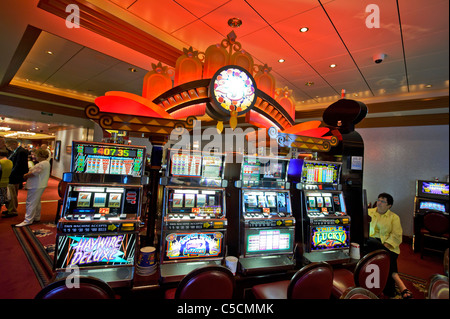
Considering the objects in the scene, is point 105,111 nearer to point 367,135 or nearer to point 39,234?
point 39,234

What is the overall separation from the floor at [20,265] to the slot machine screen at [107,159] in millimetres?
1671

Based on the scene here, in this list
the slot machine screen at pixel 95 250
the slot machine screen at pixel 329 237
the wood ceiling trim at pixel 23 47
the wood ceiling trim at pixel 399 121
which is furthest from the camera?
the wood ceiling trim at pixel 399 121

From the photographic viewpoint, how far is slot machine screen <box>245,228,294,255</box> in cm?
325

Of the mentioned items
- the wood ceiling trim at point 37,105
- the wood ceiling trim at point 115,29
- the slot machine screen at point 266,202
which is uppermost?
the wood ceiling trim at point 115,29

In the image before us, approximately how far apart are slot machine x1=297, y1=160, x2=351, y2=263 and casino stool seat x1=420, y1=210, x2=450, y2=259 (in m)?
2.20

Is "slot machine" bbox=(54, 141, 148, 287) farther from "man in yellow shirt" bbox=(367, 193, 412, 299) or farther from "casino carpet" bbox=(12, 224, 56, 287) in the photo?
"man in yellow shirt" bbox=(367, 193, 412, 299)

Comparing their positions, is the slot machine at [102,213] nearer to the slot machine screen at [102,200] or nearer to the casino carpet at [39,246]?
the slot machine screen at [102,200]

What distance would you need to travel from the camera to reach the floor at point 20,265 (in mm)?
2836

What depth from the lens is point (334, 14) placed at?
127 inches

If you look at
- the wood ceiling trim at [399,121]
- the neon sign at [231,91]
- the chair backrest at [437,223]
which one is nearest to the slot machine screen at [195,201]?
the neon sign at [231,91]

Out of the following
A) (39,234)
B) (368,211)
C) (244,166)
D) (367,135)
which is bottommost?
(39,234)

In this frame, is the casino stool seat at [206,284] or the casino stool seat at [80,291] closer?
the casino stool seat at [80,291]

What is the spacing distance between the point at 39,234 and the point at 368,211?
6537mm
